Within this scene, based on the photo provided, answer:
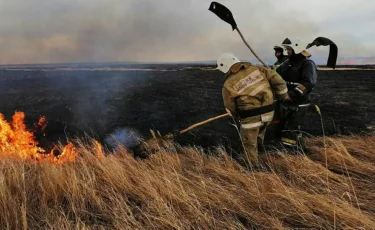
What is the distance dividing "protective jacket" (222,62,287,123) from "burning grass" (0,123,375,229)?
31.8 inches

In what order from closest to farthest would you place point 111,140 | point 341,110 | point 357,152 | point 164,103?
1. point 357,152
2. point 111,140
3. point 341,110
4. point 164,103

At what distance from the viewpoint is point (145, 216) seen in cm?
293

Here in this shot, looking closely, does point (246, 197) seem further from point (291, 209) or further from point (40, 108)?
point (40, 108)

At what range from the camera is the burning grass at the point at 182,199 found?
9.37ft

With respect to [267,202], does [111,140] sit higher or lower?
→ lower

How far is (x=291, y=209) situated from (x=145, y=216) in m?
1.42

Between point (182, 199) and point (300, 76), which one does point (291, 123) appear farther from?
point (182, 199)

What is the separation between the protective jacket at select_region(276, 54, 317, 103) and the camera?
17.8 feet

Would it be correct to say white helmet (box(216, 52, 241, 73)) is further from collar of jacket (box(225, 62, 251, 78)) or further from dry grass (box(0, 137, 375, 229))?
dry grass (box(0, 137, 375, 229))

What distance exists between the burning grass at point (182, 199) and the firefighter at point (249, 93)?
566mm

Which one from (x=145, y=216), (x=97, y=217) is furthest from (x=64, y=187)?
(x=145, y=216)

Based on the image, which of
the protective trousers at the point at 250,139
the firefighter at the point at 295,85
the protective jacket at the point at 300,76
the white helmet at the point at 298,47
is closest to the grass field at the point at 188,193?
the protective trousers at the point at 250,139

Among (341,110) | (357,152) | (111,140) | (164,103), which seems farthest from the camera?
(164,103)

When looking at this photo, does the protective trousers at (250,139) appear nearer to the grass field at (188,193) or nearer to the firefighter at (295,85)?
the grass field at (188,193)
